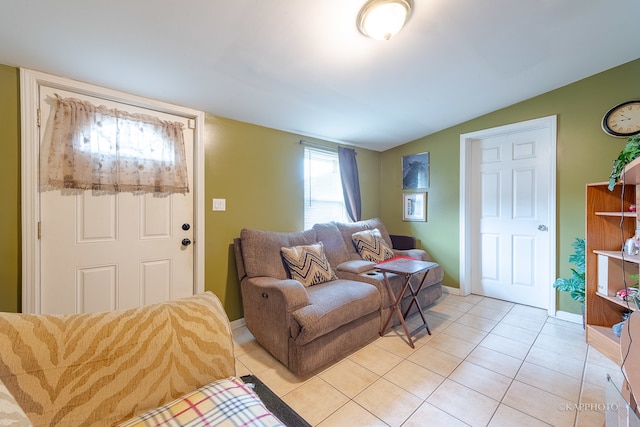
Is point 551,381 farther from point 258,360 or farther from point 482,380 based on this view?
point 258,360

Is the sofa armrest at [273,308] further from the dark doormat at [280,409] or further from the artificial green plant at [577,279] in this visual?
the artificial green plant at [577,279]

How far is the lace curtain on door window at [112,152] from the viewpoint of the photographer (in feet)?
5.80

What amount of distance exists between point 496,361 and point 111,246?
310cm

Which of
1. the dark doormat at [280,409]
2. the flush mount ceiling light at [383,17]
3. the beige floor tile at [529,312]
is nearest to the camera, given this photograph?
the dark doormat at [280,409]

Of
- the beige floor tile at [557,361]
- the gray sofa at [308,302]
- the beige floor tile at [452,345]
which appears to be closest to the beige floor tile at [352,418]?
the gray sofa at [308,302]

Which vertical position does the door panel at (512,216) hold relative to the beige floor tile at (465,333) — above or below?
above

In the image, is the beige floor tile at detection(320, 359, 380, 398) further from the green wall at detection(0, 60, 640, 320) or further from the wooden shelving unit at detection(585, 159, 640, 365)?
the wooden shelving unit at detection(585, 159, 640, 365)

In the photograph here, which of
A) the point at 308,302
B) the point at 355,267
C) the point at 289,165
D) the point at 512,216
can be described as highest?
the point at 289,165

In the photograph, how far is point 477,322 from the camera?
2637mm

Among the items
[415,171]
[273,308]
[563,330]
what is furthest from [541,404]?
[415,171]

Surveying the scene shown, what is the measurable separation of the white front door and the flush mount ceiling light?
2.29 metres

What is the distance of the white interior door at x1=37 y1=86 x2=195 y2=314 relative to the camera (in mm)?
1777

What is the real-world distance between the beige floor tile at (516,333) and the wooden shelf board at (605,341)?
39 cm

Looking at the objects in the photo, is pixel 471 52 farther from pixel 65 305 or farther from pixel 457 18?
pixel 65 305
